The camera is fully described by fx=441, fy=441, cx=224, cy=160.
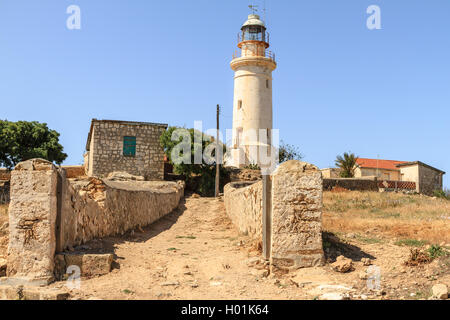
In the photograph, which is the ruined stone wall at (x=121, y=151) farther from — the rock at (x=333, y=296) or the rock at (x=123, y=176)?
the rock at (x=333, y=296)

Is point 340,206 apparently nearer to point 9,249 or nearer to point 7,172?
point 9,249

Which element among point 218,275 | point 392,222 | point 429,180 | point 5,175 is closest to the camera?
point 218,275

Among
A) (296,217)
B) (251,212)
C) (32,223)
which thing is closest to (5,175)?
(251,212)

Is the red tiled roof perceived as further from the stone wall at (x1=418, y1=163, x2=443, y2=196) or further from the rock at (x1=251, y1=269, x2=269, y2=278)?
the rock at (x1=251, y1=269, x2=269, y2=278)

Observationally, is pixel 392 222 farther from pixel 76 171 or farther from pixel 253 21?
pixel 253 21

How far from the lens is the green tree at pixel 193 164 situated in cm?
2778

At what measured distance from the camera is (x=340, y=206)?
1750 cm

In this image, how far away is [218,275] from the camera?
6.53m

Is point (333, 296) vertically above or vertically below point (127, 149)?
below

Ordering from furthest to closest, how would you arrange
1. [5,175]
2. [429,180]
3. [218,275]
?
[429,180] < [5,175] < [218,275]

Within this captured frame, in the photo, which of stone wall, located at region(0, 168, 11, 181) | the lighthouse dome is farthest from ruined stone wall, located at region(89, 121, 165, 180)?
the lighthouse dome

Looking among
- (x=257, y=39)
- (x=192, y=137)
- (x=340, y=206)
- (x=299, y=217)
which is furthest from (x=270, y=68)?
(x=299, y=217)

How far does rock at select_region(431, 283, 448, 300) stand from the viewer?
16.3 feet

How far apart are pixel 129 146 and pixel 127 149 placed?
0.24 metres
